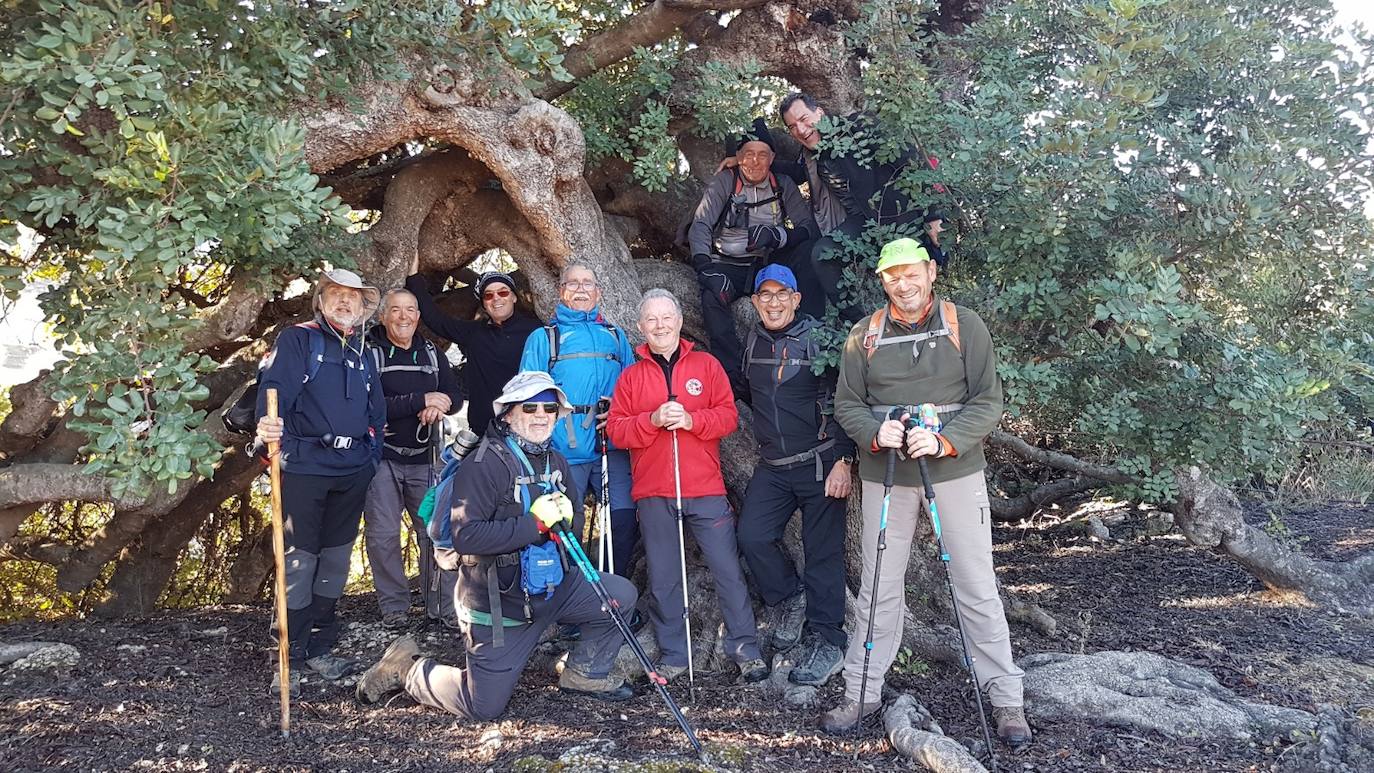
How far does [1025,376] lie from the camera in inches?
204

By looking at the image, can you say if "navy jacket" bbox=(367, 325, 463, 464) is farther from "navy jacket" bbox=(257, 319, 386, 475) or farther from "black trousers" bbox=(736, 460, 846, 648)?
"black trousers" bbox=(736, 460, 846, 648)

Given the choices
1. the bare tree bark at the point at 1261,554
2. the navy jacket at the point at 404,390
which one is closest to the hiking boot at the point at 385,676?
the navy jacket at the point at 404,390

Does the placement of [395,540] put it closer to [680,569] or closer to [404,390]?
[404,390]

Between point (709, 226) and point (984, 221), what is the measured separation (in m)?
2.01

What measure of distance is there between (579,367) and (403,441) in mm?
1538

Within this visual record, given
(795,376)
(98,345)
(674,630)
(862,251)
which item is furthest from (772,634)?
(98,345)

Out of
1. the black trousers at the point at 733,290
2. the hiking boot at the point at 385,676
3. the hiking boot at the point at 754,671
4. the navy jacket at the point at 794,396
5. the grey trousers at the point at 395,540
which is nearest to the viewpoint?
the hiking boot at the point at 385,676

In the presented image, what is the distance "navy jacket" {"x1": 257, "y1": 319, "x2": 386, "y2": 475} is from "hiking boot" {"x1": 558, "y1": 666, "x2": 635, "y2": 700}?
1.84 m

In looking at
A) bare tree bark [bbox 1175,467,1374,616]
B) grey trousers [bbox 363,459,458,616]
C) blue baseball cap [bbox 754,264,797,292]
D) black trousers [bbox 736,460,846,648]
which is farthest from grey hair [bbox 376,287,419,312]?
bare tree bark [bbox 1175,467,1374,616]

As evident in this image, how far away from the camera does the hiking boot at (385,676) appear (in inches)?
211

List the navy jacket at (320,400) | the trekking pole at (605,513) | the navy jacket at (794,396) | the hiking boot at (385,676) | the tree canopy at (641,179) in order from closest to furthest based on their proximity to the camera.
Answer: the tree canopy at (641,179) → the hiking boot at (385,676) → the navy jacket at (320,400) → the navy jacket at (794,396) → the trekking pole at (605,513)

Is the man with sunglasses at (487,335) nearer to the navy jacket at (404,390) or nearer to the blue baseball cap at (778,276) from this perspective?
the navy jacket at (404,390)

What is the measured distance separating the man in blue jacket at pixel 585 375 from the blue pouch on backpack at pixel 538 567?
2.92 feet

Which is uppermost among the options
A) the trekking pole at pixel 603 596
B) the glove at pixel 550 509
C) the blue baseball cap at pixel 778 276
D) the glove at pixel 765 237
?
the glove at pixel 765 237
